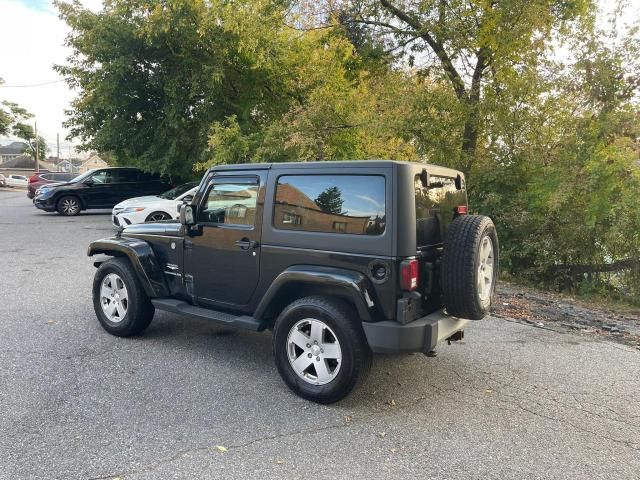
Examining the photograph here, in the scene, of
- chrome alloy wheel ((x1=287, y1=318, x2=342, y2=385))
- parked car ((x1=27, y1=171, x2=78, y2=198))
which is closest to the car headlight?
chrome alloy wheel ((x1=287, y1=318, x2=342, y2=385))

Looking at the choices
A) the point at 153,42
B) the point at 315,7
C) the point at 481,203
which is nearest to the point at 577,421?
the point at 481,203

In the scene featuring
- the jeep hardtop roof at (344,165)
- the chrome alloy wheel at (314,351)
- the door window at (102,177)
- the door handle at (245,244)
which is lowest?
the chrome alloy wheel at (314,351)

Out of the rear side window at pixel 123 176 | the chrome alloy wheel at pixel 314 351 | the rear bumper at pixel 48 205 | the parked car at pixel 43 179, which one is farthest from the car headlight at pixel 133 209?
the parked car at pixel 43 179

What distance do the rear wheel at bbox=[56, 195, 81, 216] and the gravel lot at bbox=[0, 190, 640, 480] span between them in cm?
1305

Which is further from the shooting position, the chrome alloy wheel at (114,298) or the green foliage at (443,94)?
the green foliage at (443,94)

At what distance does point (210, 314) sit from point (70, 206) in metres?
15.2

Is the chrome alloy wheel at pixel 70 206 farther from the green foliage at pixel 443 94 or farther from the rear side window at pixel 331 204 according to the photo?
the rear side window at pixel 331 204

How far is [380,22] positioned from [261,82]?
547 centimetres

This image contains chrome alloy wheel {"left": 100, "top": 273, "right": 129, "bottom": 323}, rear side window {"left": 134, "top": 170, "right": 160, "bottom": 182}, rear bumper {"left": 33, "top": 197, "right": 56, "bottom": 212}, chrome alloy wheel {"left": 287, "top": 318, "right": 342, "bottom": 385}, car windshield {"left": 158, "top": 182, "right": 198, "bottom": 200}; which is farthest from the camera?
rear side window {"left": 134, "top": 170, "right": 160, "bottom": 182}

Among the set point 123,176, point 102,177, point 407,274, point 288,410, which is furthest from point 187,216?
point 102,177

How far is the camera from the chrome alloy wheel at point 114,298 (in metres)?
4.94

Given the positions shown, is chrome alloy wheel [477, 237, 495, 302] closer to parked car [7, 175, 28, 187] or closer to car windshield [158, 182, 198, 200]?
car windshield [158, 182, 198, 200]

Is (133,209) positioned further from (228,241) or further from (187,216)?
(228,241)

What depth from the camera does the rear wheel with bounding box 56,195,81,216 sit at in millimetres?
17062
